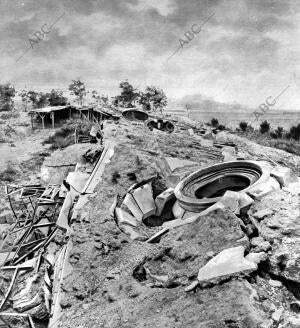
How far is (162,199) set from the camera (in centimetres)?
984

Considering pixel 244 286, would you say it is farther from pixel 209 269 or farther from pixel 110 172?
pixel 110 172

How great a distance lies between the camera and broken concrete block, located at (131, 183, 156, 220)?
32.2ft

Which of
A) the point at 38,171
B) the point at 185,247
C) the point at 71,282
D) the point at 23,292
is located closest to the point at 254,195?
the point at 185,247

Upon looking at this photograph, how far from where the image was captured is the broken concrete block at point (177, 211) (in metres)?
9.18

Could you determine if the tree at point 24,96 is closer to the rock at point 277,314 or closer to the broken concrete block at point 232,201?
the broken concrete block at point 232,201

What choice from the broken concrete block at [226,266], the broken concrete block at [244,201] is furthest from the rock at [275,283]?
the broken concrete block at [244,201]

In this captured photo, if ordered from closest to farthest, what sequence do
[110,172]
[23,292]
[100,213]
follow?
[23,292] < [100,213] < [110,172]

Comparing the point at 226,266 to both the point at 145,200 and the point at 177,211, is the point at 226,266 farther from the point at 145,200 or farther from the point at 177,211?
the point at 145,200

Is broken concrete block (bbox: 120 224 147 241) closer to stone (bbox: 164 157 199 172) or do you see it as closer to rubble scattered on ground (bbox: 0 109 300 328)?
rubble scattered on ground (bbox: 0 109 300 328)

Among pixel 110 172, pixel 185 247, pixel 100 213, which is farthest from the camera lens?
pixel 110 172

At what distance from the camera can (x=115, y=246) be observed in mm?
7887

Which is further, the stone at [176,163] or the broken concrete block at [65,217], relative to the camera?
the stone at [176,163]

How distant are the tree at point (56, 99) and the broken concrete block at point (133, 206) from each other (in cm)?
2901

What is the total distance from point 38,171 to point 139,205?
30.8 feet
